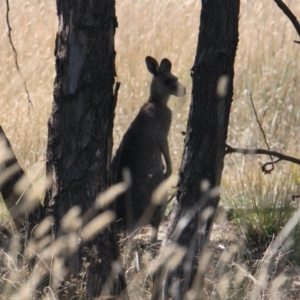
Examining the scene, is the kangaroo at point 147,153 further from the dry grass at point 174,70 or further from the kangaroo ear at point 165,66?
the dry grass at point 174,70

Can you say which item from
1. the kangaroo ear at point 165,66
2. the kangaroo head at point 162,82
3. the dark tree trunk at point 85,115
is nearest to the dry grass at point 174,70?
the kangaroo head at point 162,82

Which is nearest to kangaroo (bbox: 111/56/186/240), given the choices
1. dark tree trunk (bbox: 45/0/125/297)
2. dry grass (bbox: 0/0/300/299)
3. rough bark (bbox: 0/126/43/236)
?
dry grass (bbox: 0/0/300/299)

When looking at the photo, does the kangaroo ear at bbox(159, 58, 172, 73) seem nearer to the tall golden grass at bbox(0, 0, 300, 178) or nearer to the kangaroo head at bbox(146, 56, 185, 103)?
the kangaroo head at bbox(146, 56, 185, 103)

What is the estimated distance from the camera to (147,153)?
663cm

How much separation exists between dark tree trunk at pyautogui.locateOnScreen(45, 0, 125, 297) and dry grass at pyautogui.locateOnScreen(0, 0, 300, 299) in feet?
9.23

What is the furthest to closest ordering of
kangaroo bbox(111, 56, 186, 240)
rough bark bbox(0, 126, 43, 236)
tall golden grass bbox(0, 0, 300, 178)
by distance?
tall golden grass bbox(0, 0, 300, 178), kangaroo bbox(111, 56, 186, 240), rough bark bbox(0, 126, 43, 236)

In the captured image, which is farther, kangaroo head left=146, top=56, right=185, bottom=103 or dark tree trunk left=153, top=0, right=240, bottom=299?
kangaroo head left=146, top=56, right=185, bottom=103

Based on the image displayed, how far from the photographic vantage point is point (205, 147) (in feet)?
13.8

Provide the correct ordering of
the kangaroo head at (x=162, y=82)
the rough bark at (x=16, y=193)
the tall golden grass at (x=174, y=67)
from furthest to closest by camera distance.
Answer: the tall golden grass at (x=174, y=67)
the kangaroo head at (x=162, y=82)
the rough bark at (x=16, y=193)

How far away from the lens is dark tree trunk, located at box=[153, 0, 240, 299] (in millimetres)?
4156

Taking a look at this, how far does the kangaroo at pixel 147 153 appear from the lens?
6.15 meters

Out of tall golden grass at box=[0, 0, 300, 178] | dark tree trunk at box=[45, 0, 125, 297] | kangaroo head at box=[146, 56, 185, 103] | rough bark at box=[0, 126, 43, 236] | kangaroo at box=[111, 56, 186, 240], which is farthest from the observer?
tall golden grass at box=[0, 0, 300, 178]

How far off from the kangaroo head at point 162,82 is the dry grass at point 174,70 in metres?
0.87

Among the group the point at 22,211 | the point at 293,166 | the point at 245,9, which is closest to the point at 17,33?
the point at 245,9
